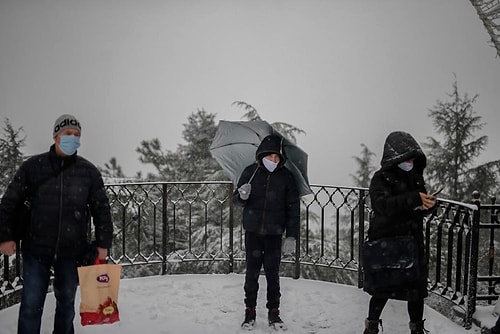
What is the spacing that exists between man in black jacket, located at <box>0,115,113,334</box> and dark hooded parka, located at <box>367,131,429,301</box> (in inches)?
91.3

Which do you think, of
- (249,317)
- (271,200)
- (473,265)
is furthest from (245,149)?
(473,265)

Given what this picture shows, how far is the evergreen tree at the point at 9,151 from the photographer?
14320 millimetres

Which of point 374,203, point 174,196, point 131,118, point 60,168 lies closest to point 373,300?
point 374,203

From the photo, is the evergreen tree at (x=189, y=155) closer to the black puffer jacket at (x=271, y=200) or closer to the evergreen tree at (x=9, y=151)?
the evergreen tree at (x=9, y=151)

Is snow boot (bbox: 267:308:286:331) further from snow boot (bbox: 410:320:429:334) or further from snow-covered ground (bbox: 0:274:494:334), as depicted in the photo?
snow boot (bbox: 410:320:429:334)

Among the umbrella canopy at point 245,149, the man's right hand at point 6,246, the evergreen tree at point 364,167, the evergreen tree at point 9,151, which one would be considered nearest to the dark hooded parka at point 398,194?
the umbrella canopy at point 245,149

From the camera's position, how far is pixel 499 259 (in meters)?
13.3

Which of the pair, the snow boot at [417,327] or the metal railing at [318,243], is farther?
the metal railing at [318,243]

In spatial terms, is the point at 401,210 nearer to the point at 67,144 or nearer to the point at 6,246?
the point at 67,144

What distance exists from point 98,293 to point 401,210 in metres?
2.64

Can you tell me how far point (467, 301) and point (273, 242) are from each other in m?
2.16

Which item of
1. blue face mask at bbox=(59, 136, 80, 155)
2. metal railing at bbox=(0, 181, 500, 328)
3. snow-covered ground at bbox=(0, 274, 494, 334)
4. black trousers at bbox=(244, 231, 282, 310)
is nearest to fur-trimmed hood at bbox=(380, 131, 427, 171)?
metal railing at bbox=(0, 181, 500, 328)

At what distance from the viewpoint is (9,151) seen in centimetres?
1454

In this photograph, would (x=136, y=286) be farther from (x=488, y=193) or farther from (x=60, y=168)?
(x=488, y=193)
